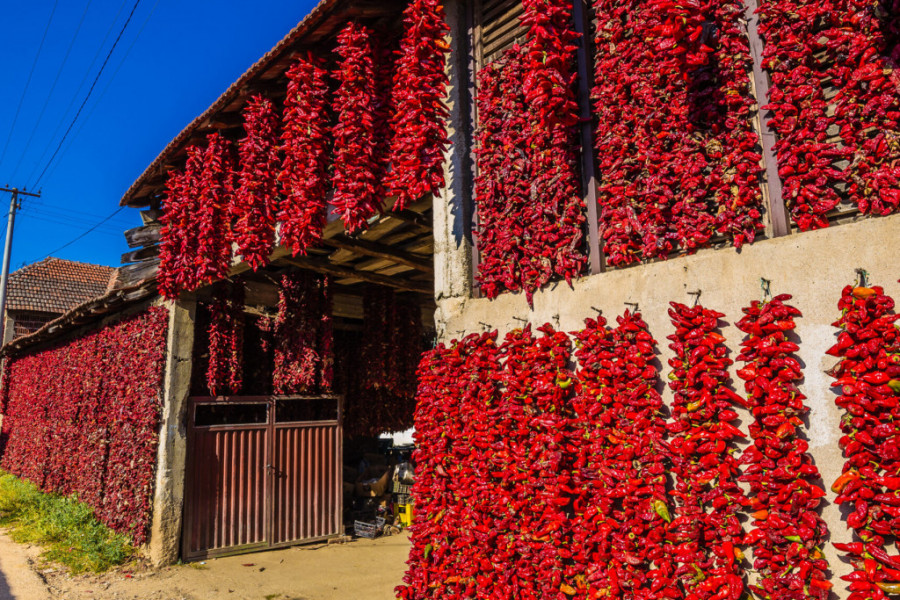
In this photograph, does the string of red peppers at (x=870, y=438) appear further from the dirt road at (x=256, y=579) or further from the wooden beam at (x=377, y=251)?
the dirt road at (x=256, y=579)

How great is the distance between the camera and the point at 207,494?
7504mm

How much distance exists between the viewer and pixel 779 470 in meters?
2.56

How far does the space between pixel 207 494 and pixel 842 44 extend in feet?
26.3

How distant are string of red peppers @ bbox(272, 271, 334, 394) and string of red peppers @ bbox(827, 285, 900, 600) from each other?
6.65 m

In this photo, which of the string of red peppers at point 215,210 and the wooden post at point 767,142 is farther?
the string of red peppers at point 215,210

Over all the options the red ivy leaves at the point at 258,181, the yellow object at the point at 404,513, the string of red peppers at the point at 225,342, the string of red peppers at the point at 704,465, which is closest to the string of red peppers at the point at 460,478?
the string of red peppers at the point at 704,465

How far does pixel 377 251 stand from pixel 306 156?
149cm

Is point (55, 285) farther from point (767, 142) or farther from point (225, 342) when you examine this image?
point (767, 142)

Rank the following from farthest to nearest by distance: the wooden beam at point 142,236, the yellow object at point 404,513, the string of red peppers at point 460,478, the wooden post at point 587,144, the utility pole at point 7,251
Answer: the utility pole at point 7,251 < the yellow object at point 404,513 < the wooden beam at point 142,236 < the string of red peppers at point 460,478 < the wooden post at point 587,144

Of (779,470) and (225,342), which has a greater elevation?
(225,342)

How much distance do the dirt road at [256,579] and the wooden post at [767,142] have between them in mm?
5305

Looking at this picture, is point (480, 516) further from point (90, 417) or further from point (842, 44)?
point (90, 417)

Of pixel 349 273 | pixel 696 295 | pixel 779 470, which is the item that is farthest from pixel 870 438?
pixel 349 273

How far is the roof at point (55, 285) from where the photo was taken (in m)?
22.0
